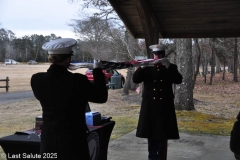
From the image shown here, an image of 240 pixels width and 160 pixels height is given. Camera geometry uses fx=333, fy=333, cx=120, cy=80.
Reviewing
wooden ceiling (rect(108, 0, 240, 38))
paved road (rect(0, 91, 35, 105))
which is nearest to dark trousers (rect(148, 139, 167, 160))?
wooden ceiling (rect(108, 0, 240, 38))

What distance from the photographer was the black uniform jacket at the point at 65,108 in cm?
261

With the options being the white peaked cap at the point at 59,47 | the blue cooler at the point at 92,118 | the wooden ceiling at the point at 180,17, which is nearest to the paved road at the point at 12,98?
the wooden ceiling at the point at 180,17

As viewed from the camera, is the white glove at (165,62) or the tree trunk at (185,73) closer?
the white glove at (165,62)

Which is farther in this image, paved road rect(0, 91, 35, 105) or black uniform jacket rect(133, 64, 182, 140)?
paved road rect(0, 91, 35, 105)

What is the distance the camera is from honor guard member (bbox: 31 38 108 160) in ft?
8.57

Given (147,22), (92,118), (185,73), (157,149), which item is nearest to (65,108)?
(92,118)

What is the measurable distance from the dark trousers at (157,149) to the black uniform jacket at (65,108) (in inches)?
79.7

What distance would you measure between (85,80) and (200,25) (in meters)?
4.01

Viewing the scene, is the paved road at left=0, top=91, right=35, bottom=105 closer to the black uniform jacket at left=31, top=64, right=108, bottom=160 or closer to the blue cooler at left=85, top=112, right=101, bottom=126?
the blue cooler at left=85, top=112, right=101, bottom=126

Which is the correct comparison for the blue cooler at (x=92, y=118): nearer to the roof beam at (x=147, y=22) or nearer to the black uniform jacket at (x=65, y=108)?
the black uniform jacket at (x=65, y=108)

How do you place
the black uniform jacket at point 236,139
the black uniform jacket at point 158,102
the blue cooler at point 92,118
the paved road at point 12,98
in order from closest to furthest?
the black uniform jacket at point 236,139 → the blue cooler at point 92,118 → the black uniform jacket at point 158,102 → the paved road at point 12,98

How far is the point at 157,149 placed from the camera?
459 centimetres

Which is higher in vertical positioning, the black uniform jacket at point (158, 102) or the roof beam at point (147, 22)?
the roof beam at point (147, 22)

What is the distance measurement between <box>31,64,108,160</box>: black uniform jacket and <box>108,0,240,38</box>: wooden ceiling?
276cm
